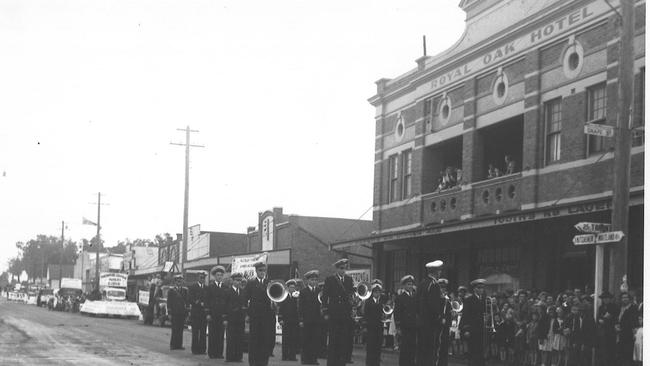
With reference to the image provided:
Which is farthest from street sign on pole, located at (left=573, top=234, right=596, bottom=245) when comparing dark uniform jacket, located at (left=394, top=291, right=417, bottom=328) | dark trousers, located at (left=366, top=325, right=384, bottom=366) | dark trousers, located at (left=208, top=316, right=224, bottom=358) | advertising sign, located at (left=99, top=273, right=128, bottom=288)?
advertising sign, located at (left=99, top=273, right=128, bottom=288)

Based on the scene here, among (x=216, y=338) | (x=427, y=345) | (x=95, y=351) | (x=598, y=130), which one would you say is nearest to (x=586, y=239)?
(x=598, y=130)

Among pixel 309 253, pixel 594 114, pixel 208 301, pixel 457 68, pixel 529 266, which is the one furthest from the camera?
pixel 309 253

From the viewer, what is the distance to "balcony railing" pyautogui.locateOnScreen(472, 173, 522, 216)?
83.1 feet

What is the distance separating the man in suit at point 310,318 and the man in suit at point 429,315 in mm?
2819

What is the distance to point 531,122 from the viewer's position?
24.8 m

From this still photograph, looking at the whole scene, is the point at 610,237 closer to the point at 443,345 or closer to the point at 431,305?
the point at 431,305

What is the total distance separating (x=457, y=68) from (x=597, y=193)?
26.9 feet

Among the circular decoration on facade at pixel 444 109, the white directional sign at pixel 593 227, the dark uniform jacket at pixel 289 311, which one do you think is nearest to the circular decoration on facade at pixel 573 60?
the circular decoration on facade at pixel 444 109

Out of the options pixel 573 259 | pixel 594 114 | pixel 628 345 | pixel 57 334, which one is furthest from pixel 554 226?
pixel 57 334

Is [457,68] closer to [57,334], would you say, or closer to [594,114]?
[594,114]

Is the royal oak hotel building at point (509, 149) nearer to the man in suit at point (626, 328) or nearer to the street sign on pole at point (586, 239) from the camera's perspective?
the man in suit at point (626, 328)

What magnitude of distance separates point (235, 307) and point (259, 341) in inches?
55.4

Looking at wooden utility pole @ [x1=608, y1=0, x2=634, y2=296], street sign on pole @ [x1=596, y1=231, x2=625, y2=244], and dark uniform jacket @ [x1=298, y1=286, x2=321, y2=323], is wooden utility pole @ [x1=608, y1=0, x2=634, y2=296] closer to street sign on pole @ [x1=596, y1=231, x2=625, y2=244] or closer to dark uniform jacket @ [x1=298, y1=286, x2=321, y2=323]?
street sign on pole @ [x1=596, y1=231, x2=625, y2=244]

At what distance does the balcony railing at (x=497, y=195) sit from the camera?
2533cm
